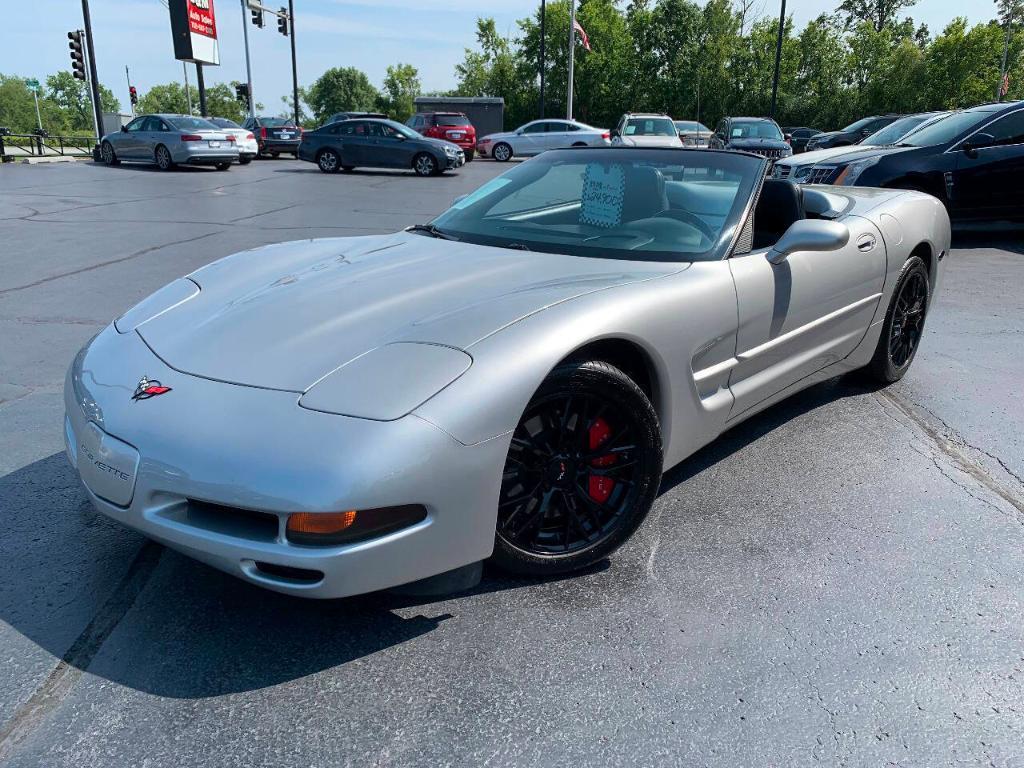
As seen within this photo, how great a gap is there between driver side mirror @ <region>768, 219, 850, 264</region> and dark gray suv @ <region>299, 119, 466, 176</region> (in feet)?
58.5

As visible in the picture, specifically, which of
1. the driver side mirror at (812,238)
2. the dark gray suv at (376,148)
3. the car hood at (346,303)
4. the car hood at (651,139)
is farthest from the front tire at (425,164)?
the driver side mirror at (812,238)

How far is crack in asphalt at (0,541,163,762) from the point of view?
6.02 ft

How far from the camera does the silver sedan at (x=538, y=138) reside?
26453 mm

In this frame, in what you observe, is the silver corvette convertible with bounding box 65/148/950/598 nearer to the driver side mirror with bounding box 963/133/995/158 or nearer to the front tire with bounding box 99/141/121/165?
the driver side mirror with bounding box 963/133/995/158

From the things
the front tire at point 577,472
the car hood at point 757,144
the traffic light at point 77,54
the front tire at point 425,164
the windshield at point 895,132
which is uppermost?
the traffic light at point 77,54

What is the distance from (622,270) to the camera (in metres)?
2.81

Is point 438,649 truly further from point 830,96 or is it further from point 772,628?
point 830,96

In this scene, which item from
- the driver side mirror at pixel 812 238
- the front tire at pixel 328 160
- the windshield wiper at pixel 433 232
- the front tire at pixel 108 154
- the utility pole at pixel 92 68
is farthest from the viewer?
the utility pole at pixel 92 68

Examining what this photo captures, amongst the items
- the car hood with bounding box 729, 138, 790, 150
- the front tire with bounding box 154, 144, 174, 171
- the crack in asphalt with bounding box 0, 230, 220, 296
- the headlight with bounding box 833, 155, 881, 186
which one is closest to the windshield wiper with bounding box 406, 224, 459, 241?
the crack in asphalt with bounding box 0, 230, 220, 296

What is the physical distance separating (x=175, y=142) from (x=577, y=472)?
20.3 m

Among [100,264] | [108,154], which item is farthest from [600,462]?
[108,154]

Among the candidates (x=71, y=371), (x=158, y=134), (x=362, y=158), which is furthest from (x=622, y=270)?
(x=158, y=134)

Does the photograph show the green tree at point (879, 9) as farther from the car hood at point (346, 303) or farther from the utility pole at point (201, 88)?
the car hood at point (346, 303)

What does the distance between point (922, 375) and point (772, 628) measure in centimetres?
296
